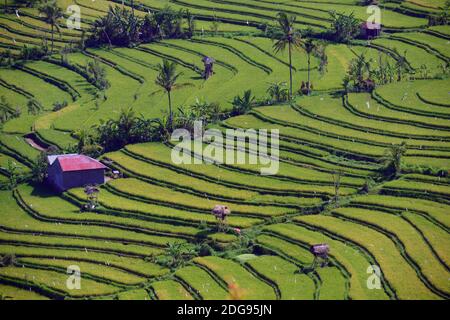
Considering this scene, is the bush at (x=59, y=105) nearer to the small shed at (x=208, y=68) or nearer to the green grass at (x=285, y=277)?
the small shed at (x=208, y=68)

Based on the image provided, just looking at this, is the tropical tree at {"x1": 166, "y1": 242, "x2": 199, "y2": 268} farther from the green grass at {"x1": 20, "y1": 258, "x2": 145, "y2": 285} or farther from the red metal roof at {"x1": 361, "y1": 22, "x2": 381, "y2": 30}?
the red metal roof at {"x1": 361, "y1": 22, "x2": 381, "y2": 30}

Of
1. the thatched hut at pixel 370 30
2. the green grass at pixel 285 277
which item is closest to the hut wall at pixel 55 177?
the green grass at pixel 285 277

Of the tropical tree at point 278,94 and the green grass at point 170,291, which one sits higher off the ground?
the tropical tree at point 278,94

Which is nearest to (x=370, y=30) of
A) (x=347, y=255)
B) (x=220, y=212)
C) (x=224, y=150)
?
(x=224, y=150)

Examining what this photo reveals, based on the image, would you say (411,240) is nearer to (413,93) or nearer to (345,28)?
(413,93)

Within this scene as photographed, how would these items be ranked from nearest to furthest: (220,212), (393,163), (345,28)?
1. (220,212)
2. (393,163)
3. (345,28)

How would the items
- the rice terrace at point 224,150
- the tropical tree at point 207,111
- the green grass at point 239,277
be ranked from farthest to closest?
the tropical tree at point 207,111 → the rice terrace at point 224,150 → the green grass at point 239,277

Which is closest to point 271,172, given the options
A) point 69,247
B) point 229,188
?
point 229,188
